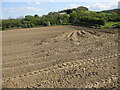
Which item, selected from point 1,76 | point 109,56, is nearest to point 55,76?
point 1,76

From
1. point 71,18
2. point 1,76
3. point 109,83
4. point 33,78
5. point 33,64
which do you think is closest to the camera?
point 109,83

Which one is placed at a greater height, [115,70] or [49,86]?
[115,70]

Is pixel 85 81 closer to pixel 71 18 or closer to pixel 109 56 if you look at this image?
pixel 109 56

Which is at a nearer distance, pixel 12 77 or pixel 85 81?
pixel 85 81

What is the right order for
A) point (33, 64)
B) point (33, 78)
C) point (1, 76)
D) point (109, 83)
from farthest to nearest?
point (33, 64) → point (1, 76) → point (33, 78) → point (109, 83)

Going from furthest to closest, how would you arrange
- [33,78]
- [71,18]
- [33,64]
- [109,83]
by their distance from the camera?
[71,18]
[33,64]
[33,78]
[109,83]

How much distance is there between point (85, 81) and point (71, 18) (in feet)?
112

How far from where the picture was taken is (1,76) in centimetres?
515

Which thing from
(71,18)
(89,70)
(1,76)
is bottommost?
(1,76)

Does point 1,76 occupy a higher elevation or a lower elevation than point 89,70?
lower

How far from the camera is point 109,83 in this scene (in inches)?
159

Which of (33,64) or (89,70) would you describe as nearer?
(89,70)

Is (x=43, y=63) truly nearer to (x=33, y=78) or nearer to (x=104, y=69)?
(x=33, y=78)

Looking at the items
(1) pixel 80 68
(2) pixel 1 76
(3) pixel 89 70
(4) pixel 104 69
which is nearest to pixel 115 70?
(4) pixel 104 69
